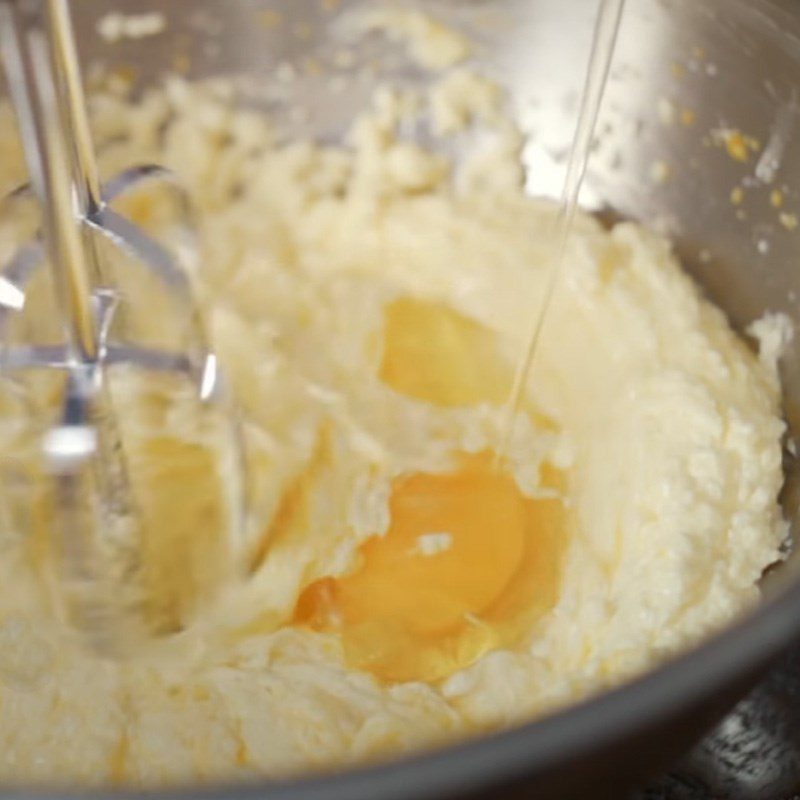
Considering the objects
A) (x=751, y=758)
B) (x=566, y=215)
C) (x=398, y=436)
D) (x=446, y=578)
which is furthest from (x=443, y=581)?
(x=566, y=215)

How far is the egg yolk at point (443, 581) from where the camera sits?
1050 mm

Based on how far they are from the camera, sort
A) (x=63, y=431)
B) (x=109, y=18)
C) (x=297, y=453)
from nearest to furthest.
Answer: (x=63, y=431), (x=297, y=453), (x=109, y=18)

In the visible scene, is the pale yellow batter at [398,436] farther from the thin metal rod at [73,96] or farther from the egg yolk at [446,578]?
the thin metal rod at [73,96]

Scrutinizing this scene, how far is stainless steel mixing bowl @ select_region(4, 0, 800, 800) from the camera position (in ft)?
3.63

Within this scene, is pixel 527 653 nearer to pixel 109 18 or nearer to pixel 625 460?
pixel 625 460

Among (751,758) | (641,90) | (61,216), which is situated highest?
(61,216)

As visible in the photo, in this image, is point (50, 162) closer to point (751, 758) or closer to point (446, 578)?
point (446, 578)

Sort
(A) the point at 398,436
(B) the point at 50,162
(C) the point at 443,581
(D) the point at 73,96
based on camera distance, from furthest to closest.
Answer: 1. (A) the point at 398,436
2. (C) the point at 443,581
3. (D) the point at 73,96
4. (B) the point at 50,162

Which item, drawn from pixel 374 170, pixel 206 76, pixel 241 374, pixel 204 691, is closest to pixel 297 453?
pixel 241 374

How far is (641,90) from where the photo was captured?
122 centimetres

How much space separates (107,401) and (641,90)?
0.68m

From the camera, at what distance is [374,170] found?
1361 millimetres

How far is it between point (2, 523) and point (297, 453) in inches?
11.7

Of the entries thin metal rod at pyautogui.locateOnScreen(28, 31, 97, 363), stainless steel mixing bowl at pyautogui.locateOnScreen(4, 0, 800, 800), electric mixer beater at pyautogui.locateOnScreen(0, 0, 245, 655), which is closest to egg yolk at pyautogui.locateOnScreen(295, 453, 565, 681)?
electric mixer beater at pyautogui.locateOnScreen(0, 0, 245, 655)
